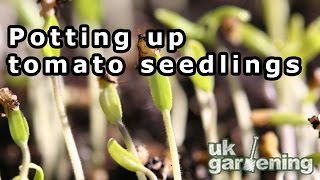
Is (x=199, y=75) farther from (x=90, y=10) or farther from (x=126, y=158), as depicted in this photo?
(x=90, y=10)

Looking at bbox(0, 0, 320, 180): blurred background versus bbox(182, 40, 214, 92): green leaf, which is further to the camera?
bbox(0, 0, 320, 180): blurred background

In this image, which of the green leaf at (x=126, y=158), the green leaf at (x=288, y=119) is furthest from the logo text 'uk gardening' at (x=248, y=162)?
the green leaf at (x=126, y=158)

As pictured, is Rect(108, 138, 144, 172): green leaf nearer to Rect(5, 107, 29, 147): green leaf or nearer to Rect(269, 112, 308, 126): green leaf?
Rect(5, 107, 29, 147): green leaf

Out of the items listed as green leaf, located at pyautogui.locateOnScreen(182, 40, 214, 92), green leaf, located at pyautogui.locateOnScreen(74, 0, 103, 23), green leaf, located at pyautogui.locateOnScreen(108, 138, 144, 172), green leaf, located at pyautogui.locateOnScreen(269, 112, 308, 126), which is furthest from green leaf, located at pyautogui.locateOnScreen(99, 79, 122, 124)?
green leaf, located at pyautogui.locateOnScreen(74, 0, 103, 23)

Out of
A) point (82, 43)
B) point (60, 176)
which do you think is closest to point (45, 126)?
point (60, 176)

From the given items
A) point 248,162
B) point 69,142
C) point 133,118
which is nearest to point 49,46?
point 69,142

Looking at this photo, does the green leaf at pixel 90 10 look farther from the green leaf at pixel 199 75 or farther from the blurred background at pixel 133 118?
the green leaf at pixel 199 75

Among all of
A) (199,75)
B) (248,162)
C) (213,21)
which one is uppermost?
(213,21)
